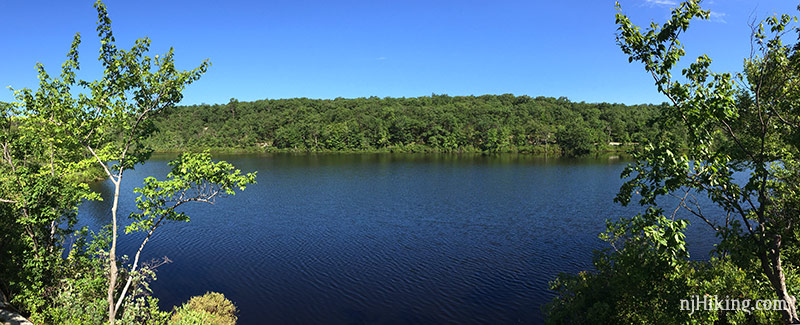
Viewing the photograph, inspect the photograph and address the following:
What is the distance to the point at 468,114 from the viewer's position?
566 ft

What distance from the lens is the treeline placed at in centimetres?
14312

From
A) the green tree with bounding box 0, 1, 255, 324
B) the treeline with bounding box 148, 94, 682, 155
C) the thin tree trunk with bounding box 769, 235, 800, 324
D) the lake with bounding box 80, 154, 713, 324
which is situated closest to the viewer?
the thin tree trunk with bounding box 769, 235, 800, 324

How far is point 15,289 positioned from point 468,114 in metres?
165

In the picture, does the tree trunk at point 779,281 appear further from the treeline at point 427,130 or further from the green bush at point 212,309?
the treeline at point 427,130

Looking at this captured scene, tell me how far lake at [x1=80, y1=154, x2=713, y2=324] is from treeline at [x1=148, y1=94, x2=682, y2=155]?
90.5 metres

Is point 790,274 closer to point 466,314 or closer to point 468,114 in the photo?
point 466,314

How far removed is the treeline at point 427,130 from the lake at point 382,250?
9045 cm

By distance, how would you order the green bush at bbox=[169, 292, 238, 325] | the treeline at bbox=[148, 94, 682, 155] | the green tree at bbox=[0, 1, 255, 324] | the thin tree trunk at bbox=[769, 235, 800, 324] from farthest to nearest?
the treeline at bbox=[148, 94, 682, 155] < the green bush at bbox=[169, 292, 238, 325] < the green tree at bbox=[0, 1, 255, 324] < the thin tree trunk at bbox=[769, 235, 800, 324]

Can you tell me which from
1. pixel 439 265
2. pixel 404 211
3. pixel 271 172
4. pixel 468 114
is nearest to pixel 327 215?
pixel 404 211

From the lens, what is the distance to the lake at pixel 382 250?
21844mm

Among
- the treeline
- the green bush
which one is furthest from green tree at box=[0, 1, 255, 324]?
the treeline

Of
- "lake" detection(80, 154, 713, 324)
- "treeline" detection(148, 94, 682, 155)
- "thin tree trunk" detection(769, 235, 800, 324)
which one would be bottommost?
"lake" detection(80, 154, 713, 324)

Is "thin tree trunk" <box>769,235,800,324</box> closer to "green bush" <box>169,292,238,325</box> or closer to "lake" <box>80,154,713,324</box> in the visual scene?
"lake" <box>80,154,713,324</box>

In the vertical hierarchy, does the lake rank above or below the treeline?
below
